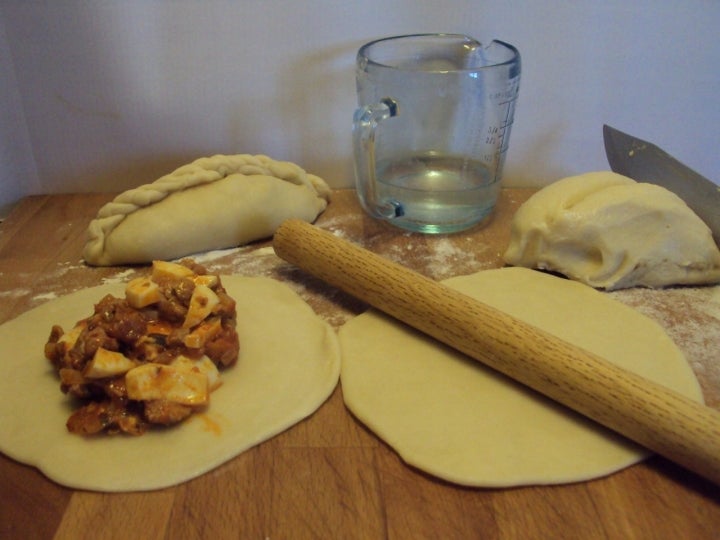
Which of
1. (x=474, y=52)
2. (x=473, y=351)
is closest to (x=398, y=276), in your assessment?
(x=473, y=351)

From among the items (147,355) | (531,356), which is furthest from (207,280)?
(531,356)

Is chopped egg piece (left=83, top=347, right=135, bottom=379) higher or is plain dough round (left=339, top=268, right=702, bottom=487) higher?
chopped egg piece (left=83, top=347, right=135, bottom=379)

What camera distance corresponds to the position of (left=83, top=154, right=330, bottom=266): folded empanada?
46.9 inches

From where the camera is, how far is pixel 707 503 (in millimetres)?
701

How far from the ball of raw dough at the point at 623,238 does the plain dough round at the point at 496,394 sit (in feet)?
0.23

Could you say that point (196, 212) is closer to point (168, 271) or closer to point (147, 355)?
point (168, 271)

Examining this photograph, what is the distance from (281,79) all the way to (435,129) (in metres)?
0.42

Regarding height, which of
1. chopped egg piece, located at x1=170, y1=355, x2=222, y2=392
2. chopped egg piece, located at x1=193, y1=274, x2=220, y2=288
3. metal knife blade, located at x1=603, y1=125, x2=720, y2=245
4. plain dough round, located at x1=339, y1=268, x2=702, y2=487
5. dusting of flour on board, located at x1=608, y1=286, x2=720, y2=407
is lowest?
dusting of flour on board, located at x1=608, y1=286, x2=720, y2=407

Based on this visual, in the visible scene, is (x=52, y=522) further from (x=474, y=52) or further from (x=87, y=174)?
(x=474, y=52)

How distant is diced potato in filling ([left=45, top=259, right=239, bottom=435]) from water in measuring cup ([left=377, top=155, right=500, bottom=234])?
0.58m

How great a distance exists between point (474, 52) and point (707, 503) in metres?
1.08

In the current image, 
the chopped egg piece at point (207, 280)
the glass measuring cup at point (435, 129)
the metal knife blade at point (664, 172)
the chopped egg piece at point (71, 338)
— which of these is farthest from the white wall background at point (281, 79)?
the chopped egg piece at point (71, 338)

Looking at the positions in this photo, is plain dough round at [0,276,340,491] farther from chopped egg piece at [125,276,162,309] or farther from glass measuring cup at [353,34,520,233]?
glass measuring cup at [353,34,520,233]

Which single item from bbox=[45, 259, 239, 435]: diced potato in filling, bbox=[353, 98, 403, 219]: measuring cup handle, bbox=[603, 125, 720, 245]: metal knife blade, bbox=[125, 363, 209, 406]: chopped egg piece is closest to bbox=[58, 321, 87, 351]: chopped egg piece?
bbox=[45, 259, 239, 435]: diced potato in filling
